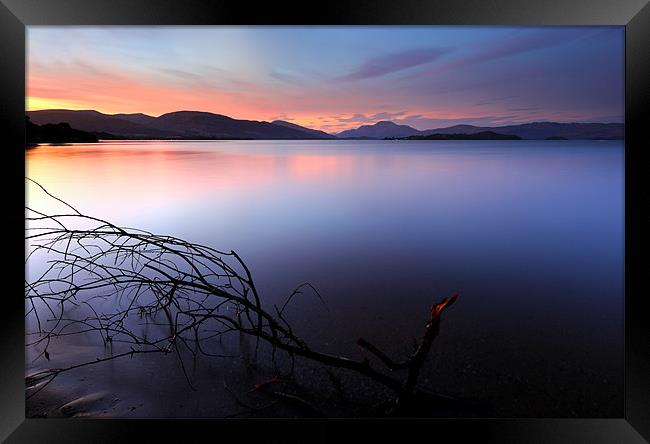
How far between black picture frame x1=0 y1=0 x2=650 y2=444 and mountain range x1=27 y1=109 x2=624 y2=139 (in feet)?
7.65

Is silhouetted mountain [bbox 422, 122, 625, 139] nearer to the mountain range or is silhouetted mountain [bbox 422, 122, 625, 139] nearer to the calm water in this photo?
the mountain range

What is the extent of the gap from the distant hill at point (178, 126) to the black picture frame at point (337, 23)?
2.15 metres

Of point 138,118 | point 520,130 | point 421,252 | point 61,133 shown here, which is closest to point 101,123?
point 138,118

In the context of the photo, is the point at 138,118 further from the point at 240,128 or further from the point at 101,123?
the point at 240,128

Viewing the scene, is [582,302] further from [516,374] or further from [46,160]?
[46,160]

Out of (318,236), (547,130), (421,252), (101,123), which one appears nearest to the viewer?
(421,252)

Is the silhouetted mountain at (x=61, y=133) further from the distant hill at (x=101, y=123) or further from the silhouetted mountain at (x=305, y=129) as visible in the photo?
the silhouetted mountain at (x=305, y=129)

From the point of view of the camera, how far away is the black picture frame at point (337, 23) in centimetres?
143

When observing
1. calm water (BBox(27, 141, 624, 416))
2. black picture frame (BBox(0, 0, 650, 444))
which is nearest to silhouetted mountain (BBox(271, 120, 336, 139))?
calm water (BBox(27, 141, 624, 416))

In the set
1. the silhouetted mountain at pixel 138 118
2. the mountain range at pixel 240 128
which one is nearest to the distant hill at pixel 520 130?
the mountain range at pixel 240 128

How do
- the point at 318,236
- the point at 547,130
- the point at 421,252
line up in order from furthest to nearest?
the point at 547,130 < the point at 318,236 < the point at 421,252

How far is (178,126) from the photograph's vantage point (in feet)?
13.4

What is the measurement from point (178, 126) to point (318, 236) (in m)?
1.95

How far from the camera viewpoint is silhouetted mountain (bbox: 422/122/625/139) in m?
4.04
